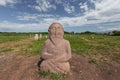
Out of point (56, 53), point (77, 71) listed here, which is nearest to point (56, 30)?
point (56, 53)

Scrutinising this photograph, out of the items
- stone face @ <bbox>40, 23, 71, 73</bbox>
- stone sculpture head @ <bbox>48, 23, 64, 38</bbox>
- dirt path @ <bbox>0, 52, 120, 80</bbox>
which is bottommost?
dirt path @ <bbox>0, 52, 120, 80</bbox>

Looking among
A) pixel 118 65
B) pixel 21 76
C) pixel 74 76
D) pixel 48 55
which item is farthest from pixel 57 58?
pixel 118 65

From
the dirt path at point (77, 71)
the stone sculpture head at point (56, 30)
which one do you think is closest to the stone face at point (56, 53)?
the stone sculpture head at point (56, 30)

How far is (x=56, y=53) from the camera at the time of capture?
30.3ft

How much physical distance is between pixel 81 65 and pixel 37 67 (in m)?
2.40

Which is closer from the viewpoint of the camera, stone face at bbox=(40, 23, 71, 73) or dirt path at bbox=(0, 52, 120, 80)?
stone face at bbox=(40, 23, 71, 73)

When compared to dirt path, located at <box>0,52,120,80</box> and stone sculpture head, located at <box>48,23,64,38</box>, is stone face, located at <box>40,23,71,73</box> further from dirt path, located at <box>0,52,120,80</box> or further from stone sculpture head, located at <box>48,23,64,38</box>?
dirt path, located at <box>0,52,120,80</box>

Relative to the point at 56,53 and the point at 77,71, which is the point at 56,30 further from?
the point at 77,71

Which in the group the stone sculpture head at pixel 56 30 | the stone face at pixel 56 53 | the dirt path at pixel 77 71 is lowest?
the dirt path at pixel 77 71

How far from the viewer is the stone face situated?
30.0ft

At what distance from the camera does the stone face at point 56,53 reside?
9156 mm

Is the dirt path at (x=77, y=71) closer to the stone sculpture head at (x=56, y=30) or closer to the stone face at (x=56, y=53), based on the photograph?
the stone face at (x=56, y=53)

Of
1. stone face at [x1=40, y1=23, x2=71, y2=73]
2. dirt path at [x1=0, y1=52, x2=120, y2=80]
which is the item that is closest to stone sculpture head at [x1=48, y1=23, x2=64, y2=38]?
stone face at [x1=40, y1=23, x2=71, y2=73]

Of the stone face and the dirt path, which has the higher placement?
the stone face
